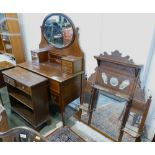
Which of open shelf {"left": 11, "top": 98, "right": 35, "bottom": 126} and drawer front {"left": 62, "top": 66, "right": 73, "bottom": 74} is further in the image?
open shelf {"left": 11, "top": 98, "right": 35, "bottom": 126}

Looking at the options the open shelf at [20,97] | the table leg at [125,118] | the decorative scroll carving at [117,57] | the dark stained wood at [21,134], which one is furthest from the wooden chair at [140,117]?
the open shelf at [20,97]

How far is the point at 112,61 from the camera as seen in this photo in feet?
5.00

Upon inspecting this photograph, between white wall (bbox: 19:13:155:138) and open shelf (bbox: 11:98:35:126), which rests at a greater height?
white wall (bbox: 19:13:155:138)

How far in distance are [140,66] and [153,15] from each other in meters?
0.45

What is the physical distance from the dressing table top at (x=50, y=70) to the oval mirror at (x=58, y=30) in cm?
32

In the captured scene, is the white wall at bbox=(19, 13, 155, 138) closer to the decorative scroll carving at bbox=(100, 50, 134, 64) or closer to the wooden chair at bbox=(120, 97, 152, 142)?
the decorative scroll carving at bbox=(100, 50, 134, 64)

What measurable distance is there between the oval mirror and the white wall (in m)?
0.11

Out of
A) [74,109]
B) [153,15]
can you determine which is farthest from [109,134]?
[153,15]

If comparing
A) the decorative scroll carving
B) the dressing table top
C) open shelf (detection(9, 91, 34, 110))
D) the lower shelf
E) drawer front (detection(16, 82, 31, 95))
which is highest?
the decorative scroll carving

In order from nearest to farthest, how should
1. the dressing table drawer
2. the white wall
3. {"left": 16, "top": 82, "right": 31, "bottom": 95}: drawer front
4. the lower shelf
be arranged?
1. the white wall
2. {"left": 16, "top": 82, "right": 31, "bottom": 95}: drawer front
3. the dressing table drawer
4. the lower shelf

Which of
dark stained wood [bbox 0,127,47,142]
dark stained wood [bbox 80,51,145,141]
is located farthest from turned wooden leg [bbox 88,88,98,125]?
dark stained wood [bbox 0,127,47,142]

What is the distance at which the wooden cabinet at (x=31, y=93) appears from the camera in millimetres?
1745

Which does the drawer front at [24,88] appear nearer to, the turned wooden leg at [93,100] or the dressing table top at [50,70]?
the dressing table top at [50,70]

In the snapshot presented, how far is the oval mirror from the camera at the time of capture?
6.32 ft
